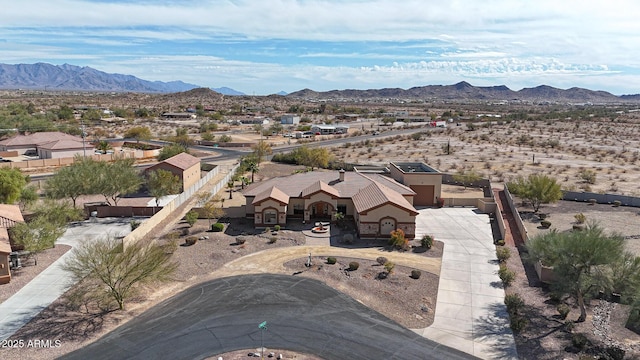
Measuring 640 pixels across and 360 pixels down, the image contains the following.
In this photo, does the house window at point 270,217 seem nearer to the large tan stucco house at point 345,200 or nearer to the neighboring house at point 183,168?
the large tan stucco house at point 345,200

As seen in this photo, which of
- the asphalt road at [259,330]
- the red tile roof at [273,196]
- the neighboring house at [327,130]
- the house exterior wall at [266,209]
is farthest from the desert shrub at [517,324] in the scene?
the neighboring house at [327,130]

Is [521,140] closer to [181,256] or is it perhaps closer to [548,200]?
[548,200]

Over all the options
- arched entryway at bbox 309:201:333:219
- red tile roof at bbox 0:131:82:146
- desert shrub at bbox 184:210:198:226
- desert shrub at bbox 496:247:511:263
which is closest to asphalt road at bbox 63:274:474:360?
desert shrub at bbox 184:210:198:226

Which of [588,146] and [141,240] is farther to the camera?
[588,146]

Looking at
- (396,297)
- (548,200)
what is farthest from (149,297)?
(548,200)

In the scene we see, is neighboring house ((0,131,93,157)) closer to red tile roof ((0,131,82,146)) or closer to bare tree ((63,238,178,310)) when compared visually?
red tile roof ((0,131,82,146))

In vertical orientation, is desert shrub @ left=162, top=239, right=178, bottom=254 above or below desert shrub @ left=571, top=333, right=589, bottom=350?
above

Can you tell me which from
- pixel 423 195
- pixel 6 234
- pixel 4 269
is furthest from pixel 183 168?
pixel 423 195
